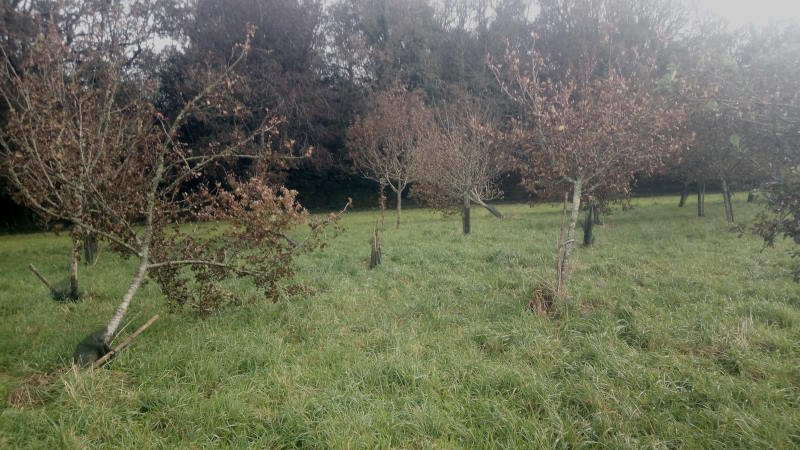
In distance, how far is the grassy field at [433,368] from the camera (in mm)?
3666

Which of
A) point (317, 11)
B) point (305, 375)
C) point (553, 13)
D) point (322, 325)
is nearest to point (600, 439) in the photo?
point (305, 375)

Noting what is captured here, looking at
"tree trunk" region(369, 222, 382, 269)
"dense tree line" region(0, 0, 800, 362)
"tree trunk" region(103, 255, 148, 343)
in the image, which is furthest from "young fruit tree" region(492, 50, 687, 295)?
"tree trunk" region(103, 255, 148, 343)

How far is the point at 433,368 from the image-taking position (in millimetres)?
4711

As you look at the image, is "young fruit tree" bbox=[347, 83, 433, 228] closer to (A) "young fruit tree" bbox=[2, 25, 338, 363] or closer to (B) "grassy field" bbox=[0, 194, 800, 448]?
(B) "grassy field" bbox=[0, 194, 800, 448]

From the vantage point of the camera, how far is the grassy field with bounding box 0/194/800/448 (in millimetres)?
3666

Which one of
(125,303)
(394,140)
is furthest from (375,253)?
(394,140)

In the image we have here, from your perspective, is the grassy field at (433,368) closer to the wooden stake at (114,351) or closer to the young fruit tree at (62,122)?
the wooden stake at (114,351)

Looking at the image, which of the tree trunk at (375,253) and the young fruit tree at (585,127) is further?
the tree trunk at (375,253)

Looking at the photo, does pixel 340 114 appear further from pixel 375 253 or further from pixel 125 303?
pixel 125 303

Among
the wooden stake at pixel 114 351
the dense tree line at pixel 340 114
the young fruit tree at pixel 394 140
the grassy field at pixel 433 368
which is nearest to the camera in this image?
the grassy field at pixel 433 368

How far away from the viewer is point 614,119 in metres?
8.03

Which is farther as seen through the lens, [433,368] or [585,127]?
[585,127]

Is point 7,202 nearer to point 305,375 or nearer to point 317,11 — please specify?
point 317,11

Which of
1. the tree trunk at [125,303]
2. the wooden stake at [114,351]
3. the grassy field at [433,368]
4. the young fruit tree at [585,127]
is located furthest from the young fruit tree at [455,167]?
the wooden stake at [114,351]
